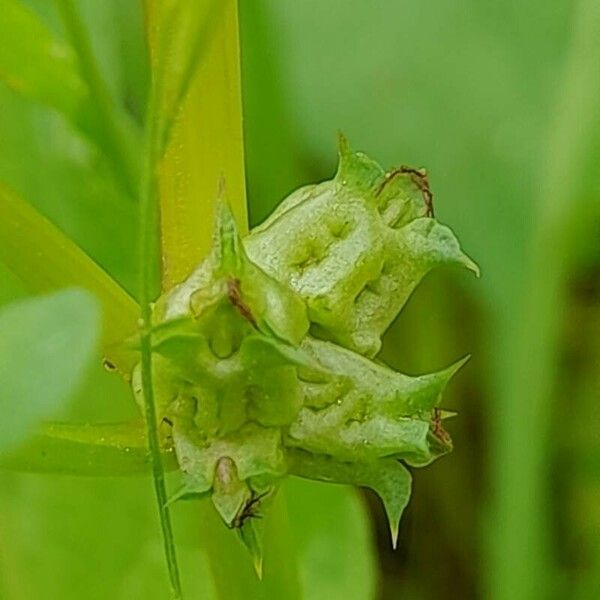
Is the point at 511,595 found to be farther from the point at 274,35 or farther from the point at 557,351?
the point at 274,35

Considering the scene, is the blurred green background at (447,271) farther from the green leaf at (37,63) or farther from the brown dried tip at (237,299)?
the brown dried tip at (237,299)

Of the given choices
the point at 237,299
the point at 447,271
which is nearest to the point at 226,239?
the point at 237,299

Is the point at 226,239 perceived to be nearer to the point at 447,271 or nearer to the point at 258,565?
the point at 258,565

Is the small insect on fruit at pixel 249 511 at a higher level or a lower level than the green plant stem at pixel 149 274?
lower

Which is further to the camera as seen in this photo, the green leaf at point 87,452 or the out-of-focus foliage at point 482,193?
the out-of-focus foliage at point 482,193

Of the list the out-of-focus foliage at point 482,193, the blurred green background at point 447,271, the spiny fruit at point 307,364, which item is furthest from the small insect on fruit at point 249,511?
the out-of-focus foliage at point 482,193

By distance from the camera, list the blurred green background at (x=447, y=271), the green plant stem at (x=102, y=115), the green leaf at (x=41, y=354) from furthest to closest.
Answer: the blurred green background at (x=447, y=271) → the green plant stem at (x=102, y=115) → the green leaf at (x=41, y=354)
